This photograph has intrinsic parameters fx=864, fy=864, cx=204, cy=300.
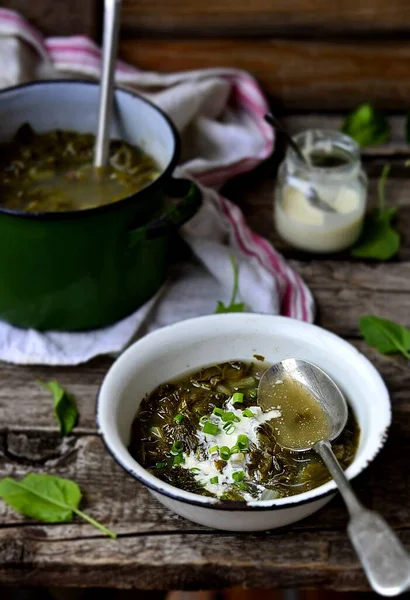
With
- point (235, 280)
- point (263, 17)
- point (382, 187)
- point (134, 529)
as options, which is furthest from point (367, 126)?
point (134, 529)

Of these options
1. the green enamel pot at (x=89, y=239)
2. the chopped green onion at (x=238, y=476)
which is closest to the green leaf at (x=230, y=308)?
the green enamel pot at (x=89, y=239)

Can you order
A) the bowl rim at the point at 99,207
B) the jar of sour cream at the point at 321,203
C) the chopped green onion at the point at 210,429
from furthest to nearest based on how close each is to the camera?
the jar of sour cream at the point at 321,203, the bowl rim at the point at 99,207, the chopped green onion at the point at 210,429

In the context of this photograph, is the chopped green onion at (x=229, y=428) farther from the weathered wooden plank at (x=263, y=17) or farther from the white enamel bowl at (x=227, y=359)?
the weathered wooden plank at (x=263, y=17)

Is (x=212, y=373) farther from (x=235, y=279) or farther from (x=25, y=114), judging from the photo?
(x=25, y=114)

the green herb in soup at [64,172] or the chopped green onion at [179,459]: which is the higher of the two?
the green herb in soup at [64,172]

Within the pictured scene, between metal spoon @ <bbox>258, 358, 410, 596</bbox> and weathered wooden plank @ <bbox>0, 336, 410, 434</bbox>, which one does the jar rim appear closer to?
weathered wooden plank @ <bbox>0, 336, 410, 434</bbox>

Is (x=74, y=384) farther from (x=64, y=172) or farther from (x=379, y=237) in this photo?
(x=379, y=237)
